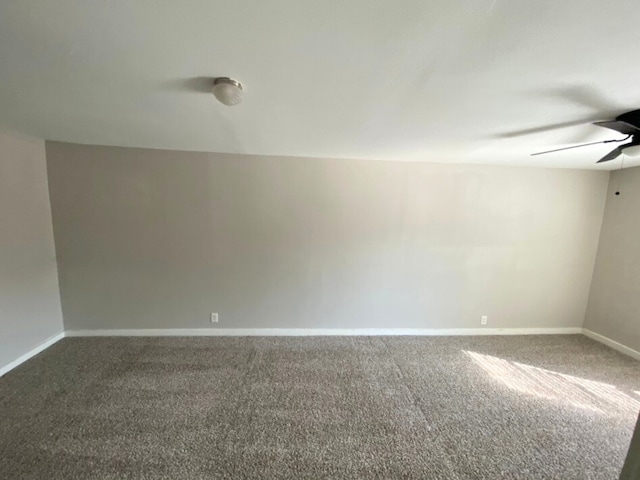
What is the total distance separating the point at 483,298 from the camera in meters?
3.41

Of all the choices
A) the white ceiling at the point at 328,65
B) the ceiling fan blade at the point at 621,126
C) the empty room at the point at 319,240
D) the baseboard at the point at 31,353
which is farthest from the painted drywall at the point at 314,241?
the ceiling fan blade at the point at 621,126

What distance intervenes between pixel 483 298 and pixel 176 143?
427cm

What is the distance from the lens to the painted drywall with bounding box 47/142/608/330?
296cm

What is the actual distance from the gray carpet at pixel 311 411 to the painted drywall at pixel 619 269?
0.42 m

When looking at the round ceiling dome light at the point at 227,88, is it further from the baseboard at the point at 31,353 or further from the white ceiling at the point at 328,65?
the baseboard at the point at 31,353

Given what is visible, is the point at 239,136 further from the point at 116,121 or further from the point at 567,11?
the point at 567,11

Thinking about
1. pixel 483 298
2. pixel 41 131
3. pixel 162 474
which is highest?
pixel 41 131

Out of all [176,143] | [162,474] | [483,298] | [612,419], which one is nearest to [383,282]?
[483,298]

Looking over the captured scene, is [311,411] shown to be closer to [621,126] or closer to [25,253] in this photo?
[621,126]

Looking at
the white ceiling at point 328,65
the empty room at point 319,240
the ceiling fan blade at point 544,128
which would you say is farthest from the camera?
the ceiling fan blade at point 544,128

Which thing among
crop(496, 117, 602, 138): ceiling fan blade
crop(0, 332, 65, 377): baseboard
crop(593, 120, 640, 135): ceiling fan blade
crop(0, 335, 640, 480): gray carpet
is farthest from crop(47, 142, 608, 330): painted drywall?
crop(593, 120, 640, 135): ceiling fan blade

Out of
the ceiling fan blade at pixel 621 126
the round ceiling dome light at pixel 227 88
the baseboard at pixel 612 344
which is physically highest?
the round ceiling dome light at pixel 227 88

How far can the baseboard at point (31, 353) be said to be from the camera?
7.90 feet

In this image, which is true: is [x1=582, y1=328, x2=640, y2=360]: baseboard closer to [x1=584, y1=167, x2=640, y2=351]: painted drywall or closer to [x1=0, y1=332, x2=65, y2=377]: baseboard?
[x1=584, y1=167, x2=640, y2=351]: painted drywall
